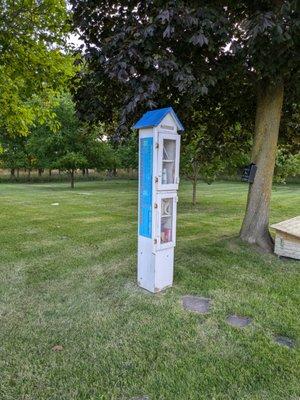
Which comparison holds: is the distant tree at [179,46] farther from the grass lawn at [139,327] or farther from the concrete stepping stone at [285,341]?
the concrete stepping stone at [285,341]

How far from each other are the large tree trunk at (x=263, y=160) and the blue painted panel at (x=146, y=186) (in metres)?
2.79

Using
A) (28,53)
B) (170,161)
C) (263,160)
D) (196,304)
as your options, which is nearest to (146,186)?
(170,161)

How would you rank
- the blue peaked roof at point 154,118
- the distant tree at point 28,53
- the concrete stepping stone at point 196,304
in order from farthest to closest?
1. the distant tree at point 28,53
2. the blue peaked roof at point 154,118
3. the concrete stepping stone at point 196,304

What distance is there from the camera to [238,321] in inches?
135

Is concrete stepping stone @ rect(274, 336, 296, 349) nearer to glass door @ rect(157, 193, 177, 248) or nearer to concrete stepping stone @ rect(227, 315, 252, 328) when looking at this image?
concrete stepping stone @ rect(227, 315, 252, 328)

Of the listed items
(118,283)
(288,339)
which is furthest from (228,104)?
(288,339)

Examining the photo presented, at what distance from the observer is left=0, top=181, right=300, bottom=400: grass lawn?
2416 millimetres

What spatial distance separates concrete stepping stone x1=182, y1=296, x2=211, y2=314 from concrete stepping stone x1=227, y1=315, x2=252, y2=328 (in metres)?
0.28

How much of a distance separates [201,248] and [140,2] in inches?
165

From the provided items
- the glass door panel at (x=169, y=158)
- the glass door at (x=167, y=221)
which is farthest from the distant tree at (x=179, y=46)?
the glass door at (x=167, y=221)

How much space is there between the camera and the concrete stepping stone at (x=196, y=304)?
145 inches

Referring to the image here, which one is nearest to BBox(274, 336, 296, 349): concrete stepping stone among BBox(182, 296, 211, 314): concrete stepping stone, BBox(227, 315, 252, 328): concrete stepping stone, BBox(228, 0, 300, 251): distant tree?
BBox(227, 315, 252, 328): concrete stepping stone

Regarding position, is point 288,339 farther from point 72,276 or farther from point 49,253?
point 49,253

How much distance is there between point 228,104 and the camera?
6.88m
